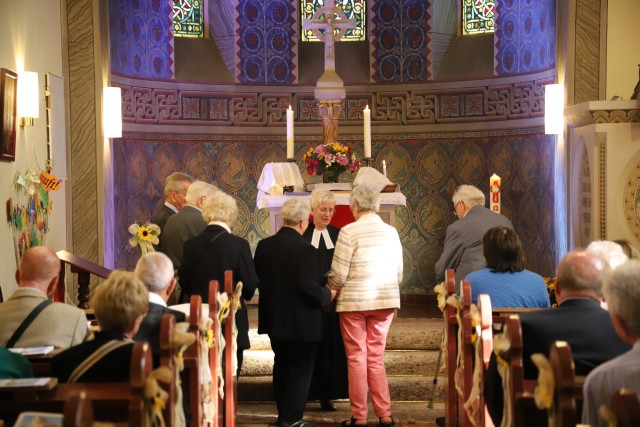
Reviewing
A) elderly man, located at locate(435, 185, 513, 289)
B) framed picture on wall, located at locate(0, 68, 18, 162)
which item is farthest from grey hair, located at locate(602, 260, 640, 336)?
framed picture on wall, located at locate(0, 68, 18, 162)

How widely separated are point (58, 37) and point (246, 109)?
3.06 m

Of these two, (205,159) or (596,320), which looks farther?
(205,159)

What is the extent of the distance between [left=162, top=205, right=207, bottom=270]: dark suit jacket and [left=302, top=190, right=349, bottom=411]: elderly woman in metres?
0.70

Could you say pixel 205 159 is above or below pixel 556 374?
above

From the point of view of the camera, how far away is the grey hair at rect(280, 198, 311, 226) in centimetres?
597

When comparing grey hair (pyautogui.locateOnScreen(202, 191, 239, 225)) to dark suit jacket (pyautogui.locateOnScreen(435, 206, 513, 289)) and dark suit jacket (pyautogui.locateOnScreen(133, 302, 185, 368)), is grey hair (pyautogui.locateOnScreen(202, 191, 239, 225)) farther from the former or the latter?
dark suit jacket (pyautogui.locateOnScreen(133, 302, 185, 368))

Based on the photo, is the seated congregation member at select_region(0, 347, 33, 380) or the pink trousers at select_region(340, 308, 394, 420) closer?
the seated congregation member at select_region(0, 347, 33, 380)

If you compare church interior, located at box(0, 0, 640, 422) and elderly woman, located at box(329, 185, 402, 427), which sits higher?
church interior, located at box(0, 0, 640, 422)

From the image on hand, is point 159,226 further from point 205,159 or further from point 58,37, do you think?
point 205,159

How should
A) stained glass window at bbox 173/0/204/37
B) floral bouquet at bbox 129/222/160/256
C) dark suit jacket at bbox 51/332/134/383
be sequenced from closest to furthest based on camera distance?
dark suit jacket at bbox 51/332/134/383, floral bouquet at bbox 129/222/160/256, stained glass window at bbox 173/0/204/37

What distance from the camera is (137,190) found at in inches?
408

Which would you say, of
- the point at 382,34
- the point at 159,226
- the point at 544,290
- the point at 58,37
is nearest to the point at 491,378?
the point at 544,290

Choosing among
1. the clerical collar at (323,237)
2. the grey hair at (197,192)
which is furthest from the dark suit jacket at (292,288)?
the grey hair at (197,192)

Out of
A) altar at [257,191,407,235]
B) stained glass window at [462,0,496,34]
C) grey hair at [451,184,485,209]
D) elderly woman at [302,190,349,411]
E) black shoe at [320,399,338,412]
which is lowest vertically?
black shoe at [320,399,338,412]
